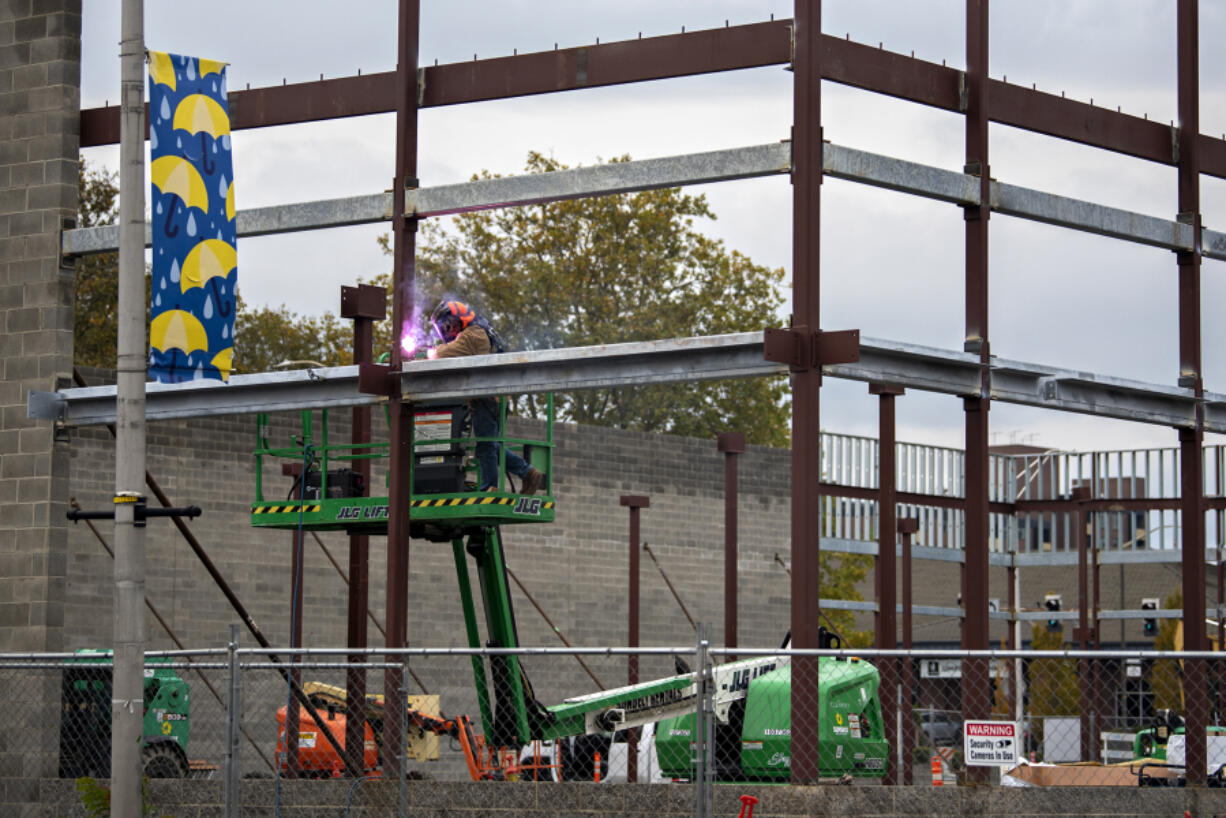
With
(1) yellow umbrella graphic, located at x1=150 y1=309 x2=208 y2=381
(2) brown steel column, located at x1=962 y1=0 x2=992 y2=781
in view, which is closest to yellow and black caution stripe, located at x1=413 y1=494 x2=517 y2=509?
(2) brown steel column, located at x1=962 y1=0 x2=992 y2=781

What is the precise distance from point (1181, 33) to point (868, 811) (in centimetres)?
1033

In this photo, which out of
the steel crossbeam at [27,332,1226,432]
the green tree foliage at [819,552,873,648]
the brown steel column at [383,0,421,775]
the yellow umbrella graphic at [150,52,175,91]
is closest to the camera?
the yellow umbrella graphic at [150,52,175,91]

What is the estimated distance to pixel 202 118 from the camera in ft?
37.7

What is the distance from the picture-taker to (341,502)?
53.4 ft

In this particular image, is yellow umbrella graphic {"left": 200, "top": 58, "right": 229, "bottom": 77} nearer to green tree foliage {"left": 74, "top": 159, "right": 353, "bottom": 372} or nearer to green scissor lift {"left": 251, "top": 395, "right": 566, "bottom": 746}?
green scissor lift {"left": 251, "top": 395, "right": 566, "bottom": 746}

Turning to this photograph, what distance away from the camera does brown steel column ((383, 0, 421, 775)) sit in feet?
49.5

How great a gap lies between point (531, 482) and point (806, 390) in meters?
3.99

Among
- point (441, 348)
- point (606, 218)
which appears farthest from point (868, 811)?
point (606, 218)

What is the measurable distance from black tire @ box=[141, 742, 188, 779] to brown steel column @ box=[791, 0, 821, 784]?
9.62 metres

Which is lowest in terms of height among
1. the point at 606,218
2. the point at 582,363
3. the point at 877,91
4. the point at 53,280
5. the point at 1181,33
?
the point at 582,363

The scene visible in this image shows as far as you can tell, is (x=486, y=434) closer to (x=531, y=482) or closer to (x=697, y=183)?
(x=531, y=482)

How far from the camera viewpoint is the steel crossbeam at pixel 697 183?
14086 mm

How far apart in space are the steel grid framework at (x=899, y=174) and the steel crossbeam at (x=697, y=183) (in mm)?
30

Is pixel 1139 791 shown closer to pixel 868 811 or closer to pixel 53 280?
pixel 868 811
